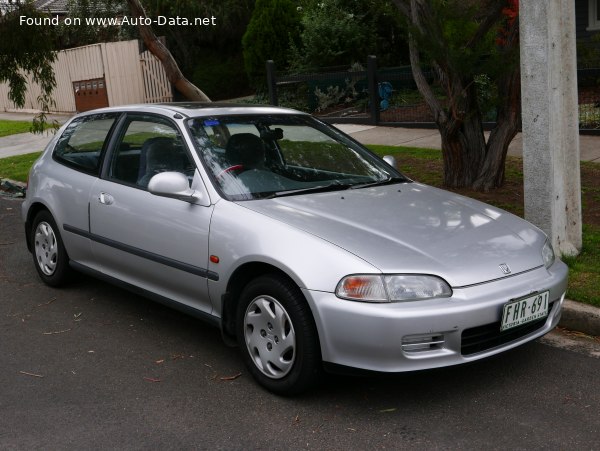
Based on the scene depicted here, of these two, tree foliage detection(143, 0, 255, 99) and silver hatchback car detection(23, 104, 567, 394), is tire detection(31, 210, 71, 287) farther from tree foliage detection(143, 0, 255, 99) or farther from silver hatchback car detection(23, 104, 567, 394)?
tree foliage detection(143, 0, 255, 99)

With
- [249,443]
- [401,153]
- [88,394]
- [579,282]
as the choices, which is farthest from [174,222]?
[401,153]

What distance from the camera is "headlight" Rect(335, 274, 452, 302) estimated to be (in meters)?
3.95

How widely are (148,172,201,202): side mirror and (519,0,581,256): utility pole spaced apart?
276 cm

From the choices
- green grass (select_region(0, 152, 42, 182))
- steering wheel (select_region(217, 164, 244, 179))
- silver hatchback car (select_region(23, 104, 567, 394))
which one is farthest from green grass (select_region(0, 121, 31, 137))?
steering wheel (select_region(217, 164, 244, 179))

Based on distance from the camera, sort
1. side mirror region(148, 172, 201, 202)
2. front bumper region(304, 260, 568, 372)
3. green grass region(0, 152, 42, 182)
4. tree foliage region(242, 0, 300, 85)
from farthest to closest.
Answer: tree foliage region(242, 0, 300, 85), green grass region(0, 152, 42, 182), side mirror region(148, 172, 201, 202), front bumper region(304, 260, 568, 372)

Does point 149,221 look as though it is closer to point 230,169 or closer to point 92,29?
point 230,169

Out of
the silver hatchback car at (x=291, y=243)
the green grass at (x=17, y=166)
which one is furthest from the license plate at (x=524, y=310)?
the green grass at (x=17, y=166)

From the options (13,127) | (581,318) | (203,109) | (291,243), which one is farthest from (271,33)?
(291,243)

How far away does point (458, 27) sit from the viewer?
27.2 ft

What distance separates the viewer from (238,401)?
436cm

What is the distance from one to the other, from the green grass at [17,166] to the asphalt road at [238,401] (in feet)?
24.1

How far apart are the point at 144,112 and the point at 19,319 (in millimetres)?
1760

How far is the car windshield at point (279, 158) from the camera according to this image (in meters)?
5.02

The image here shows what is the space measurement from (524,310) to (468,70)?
14.0 ft
